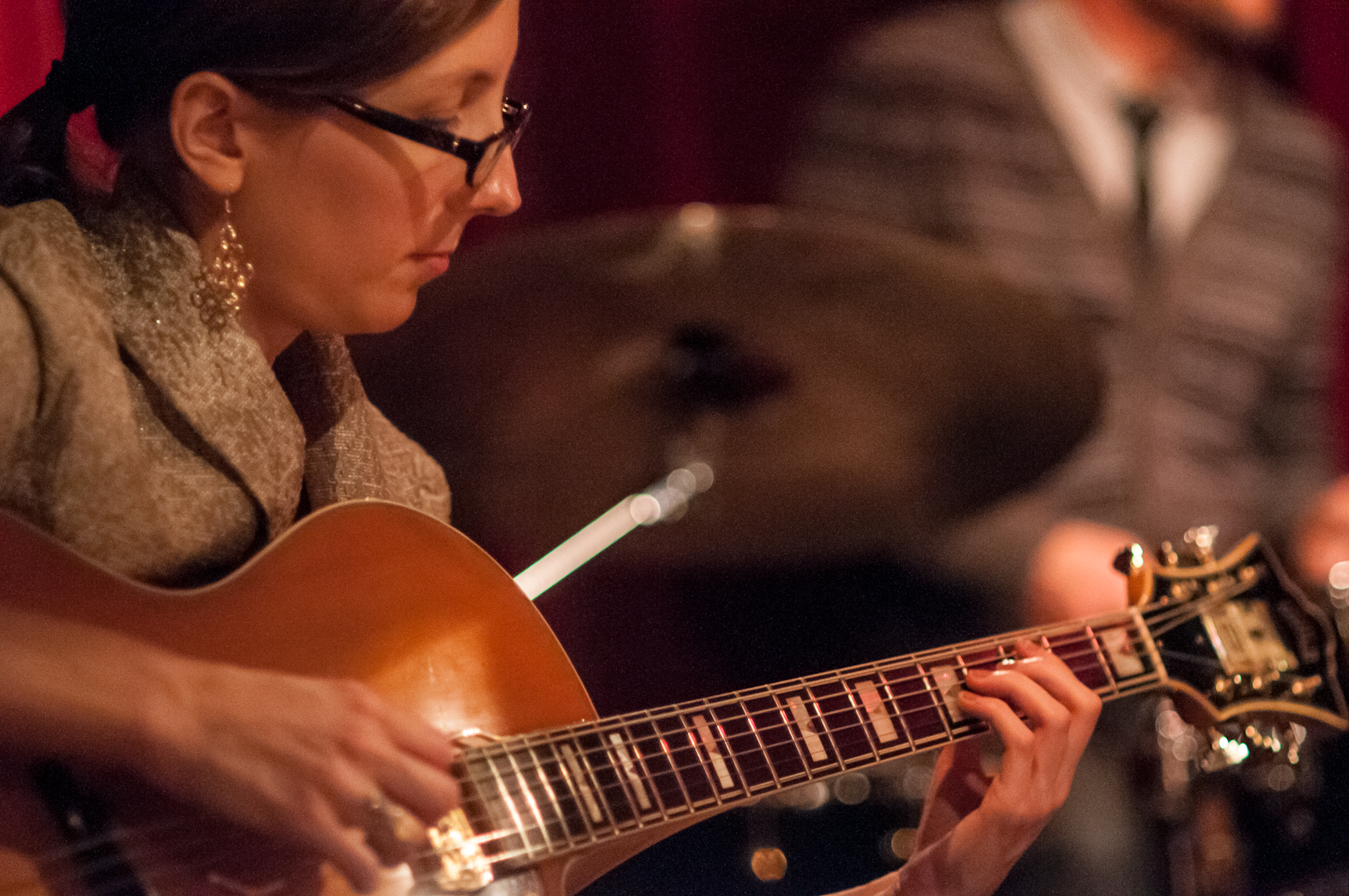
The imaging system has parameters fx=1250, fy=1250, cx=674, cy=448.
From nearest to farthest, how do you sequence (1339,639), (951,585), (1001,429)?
(1339,639) → (1001,429) → (951,585)

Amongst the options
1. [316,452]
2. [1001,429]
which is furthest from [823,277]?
[316,452]

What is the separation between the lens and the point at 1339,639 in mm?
887

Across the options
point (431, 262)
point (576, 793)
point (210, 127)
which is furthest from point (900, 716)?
point (210, 127)

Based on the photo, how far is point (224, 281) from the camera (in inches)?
24.2

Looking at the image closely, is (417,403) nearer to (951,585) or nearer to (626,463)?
(626,463)

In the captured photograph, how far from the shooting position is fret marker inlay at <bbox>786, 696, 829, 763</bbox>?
70 centimetres

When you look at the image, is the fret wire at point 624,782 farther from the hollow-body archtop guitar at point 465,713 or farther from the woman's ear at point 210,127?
the woman's ear at point 210,127

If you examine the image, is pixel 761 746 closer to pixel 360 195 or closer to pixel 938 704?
pixel 938 704

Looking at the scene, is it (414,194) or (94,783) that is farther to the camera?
(414,194)

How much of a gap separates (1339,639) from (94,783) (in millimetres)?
803

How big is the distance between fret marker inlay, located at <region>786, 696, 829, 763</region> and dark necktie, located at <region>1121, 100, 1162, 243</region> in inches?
38.7

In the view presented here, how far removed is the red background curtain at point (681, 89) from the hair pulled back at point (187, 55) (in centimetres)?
15

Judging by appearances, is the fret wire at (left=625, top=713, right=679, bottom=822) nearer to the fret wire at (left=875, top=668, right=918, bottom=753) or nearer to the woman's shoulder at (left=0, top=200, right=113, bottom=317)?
the fret wire at (left=875, top=668, right=918, bottom=753)

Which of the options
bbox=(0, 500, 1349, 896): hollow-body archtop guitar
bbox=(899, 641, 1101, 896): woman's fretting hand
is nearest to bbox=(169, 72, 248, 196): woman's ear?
bbox=(0, 500, 1349, 896): hollow-body archtop guitar
